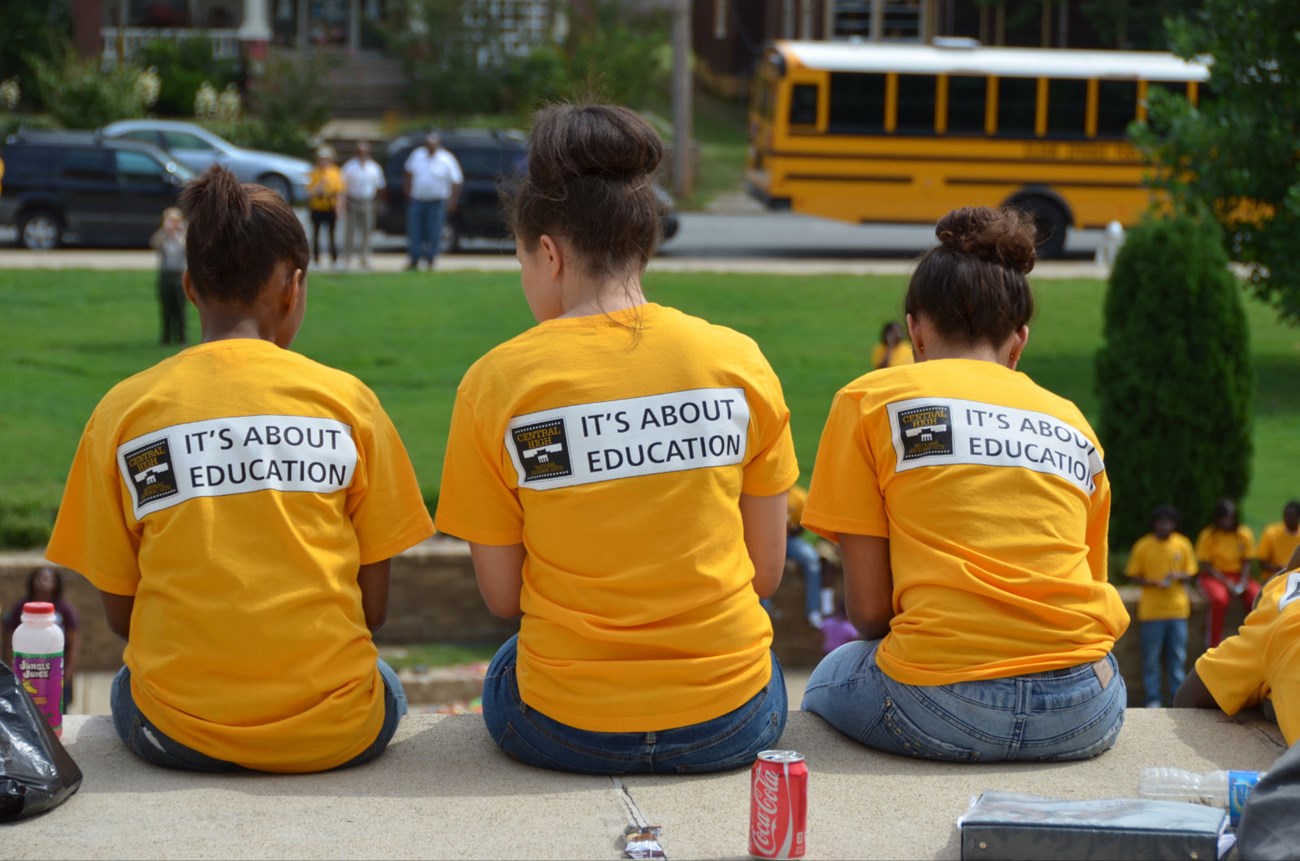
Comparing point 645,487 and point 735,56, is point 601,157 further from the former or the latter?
point 735,56

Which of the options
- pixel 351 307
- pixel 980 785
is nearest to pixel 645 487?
pixel 980 785

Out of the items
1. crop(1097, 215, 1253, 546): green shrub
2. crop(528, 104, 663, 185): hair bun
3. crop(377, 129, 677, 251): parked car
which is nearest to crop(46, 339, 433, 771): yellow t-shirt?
crop(528, 104, 663, 185): hair bun

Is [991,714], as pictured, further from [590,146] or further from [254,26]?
[254,26]

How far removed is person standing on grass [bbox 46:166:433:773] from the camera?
336cm

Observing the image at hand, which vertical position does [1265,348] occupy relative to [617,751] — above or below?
A: below

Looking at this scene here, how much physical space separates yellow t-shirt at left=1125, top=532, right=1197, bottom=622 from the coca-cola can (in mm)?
8754

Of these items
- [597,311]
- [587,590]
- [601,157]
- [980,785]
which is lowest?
[980,785]

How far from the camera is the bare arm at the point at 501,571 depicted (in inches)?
136

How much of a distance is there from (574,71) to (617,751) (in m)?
30.4

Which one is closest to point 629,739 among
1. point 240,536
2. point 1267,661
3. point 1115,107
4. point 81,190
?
point 240,536

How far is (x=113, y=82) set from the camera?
105 feet

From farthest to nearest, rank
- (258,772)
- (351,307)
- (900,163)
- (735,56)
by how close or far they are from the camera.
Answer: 1. (735,56)
2. (900,163)
3. (351,307)
4. (258,772)

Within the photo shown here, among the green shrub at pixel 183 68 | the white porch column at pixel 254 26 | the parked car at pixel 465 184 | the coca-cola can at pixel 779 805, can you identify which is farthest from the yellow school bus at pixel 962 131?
the coca-cola can at pixel 779 805

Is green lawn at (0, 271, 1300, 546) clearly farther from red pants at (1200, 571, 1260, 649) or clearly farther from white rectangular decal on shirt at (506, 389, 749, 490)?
→ white rectangular decal on shirt at (506, 389, 749, 490)
